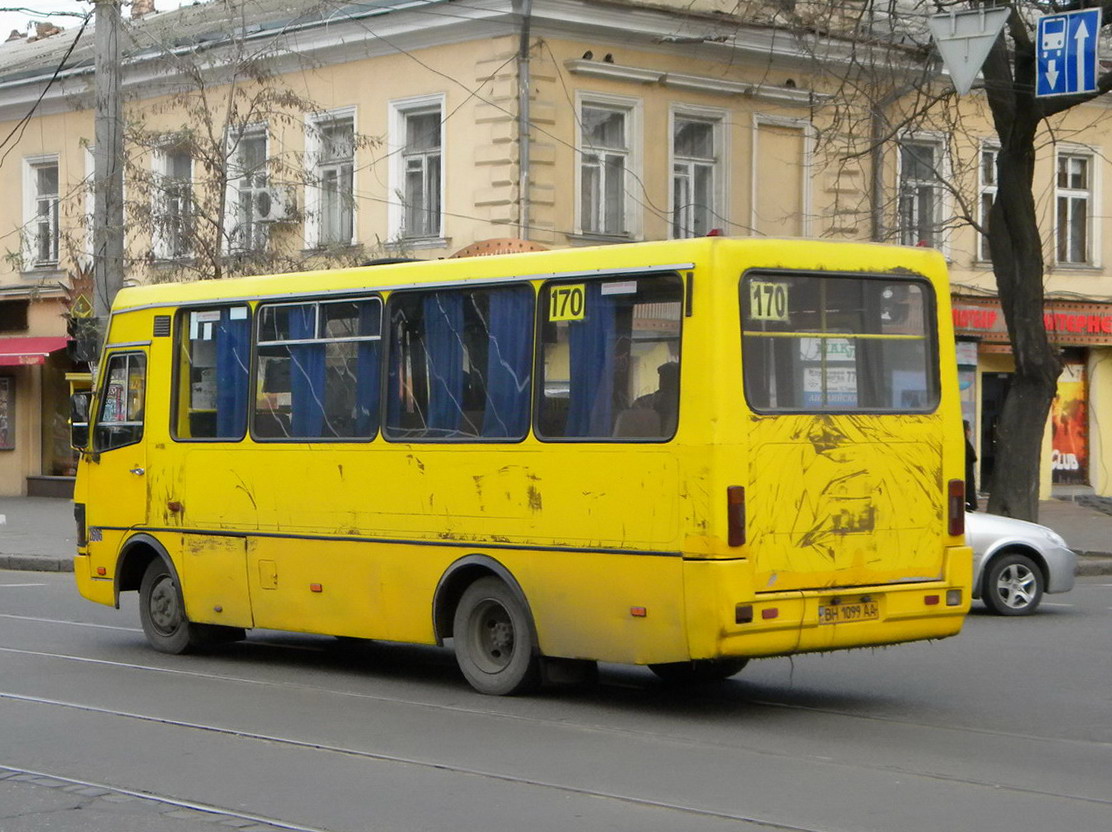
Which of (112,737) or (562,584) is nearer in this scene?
(112,737)

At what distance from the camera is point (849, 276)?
1036cm

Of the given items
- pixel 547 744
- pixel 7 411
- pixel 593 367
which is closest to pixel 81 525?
pixel 593 367

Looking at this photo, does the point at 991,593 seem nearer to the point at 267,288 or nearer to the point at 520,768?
the point at 267,288

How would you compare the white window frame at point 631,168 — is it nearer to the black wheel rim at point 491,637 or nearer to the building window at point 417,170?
the building window at point 417,170

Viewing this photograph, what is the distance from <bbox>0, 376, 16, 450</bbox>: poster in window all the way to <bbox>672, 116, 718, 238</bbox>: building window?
14764mm

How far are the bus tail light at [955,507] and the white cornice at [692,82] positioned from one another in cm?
1458

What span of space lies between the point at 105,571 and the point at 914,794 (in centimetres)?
768

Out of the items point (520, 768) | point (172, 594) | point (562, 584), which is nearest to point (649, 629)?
point (562, 584)

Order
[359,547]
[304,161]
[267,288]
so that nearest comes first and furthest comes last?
[359,547], [267,288], [304,161]

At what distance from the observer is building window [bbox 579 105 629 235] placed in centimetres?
2647

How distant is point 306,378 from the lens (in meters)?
12.1

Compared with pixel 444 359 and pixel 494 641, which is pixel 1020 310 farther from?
pixel 494 641

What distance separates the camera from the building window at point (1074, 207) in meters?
32.6

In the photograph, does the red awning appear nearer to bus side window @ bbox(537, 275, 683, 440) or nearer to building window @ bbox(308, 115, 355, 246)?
building window @ bbox(308, 115, 355, 246)
